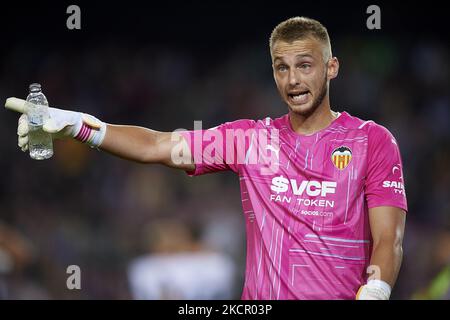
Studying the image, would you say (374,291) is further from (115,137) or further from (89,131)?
(89,131)

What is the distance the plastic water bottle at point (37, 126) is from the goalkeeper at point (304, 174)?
0.06 m

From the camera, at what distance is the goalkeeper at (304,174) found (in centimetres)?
490

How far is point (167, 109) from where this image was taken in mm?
13820

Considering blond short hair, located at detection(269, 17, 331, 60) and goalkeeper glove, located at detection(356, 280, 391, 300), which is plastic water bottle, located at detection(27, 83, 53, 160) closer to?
blond short hair, located at detection(269, 17, 331, 60)

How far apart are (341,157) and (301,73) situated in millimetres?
615

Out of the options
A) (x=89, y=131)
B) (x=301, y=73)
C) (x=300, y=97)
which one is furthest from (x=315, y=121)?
(x=89, y=131)

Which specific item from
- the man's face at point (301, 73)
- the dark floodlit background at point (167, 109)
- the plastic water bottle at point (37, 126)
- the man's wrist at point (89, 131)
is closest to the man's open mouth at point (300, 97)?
the man's face at point (301, 73)

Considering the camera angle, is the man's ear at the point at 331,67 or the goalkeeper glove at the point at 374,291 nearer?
the goalkeeper glove at the point at 374,291

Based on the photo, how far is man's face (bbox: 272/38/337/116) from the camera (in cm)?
517

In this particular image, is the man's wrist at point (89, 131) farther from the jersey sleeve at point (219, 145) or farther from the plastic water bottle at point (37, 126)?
the jersey sleeve at point (219, 145)

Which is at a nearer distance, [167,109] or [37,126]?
[37,126]

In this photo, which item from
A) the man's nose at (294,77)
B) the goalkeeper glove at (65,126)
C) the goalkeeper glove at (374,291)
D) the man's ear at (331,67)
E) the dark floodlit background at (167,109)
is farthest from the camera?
the dark floodlit background at (167,109)

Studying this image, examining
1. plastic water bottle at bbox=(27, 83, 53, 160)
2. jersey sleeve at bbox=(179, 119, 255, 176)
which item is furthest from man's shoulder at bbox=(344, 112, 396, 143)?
plastic water bottle at bbox=(27, 83, 53, 160)
